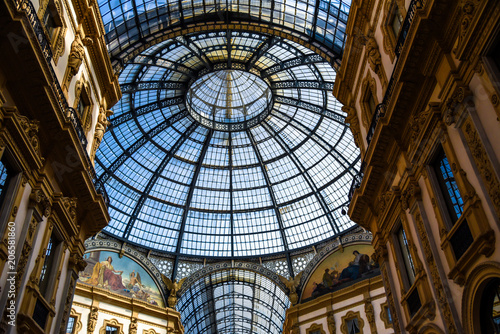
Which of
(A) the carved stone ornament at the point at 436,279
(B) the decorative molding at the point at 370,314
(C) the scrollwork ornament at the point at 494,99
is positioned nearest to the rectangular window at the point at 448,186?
(A) the carved stone ornament at the point at 436,279

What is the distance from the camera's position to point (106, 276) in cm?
3309

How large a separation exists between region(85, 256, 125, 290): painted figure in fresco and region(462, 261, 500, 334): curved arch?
88.3 feet

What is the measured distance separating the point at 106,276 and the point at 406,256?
24.1 meters

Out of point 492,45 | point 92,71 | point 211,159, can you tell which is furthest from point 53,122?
point 211,159

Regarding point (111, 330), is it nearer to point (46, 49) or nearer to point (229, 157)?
point (229, 157)

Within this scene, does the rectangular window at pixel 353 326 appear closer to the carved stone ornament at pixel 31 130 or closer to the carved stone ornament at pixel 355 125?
the carved stone ornament at pixel 355 125

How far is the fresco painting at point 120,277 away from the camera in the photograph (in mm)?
32391

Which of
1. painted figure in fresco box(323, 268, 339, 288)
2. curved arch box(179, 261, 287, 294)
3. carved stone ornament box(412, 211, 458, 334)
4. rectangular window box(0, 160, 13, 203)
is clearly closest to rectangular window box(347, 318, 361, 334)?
painted figure in fresco box(323, 268, 339, 288)

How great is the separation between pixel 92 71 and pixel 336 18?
1328 centimetres

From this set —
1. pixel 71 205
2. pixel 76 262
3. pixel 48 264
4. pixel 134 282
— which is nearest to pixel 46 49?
pixel 71 205

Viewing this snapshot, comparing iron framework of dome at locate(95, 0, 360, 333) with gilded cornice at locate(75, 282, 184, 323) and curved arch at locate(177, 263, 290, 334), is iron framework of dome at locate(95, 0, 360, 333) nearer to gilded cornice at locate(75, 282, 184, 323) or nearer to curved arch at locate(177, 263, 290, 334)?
curved arch at locate(177, 263, 290, 334)

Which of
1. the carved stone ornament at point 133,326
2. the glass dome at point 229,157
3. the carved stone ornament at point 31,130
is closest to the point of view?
the carved stone ornament at point 31,130

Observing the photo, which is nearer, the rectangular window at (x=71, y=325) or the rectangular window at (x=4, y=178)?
the rectangular window at (x=4, y=178)

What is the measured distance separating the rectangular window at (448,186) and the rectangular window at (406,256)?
3.21 metres
